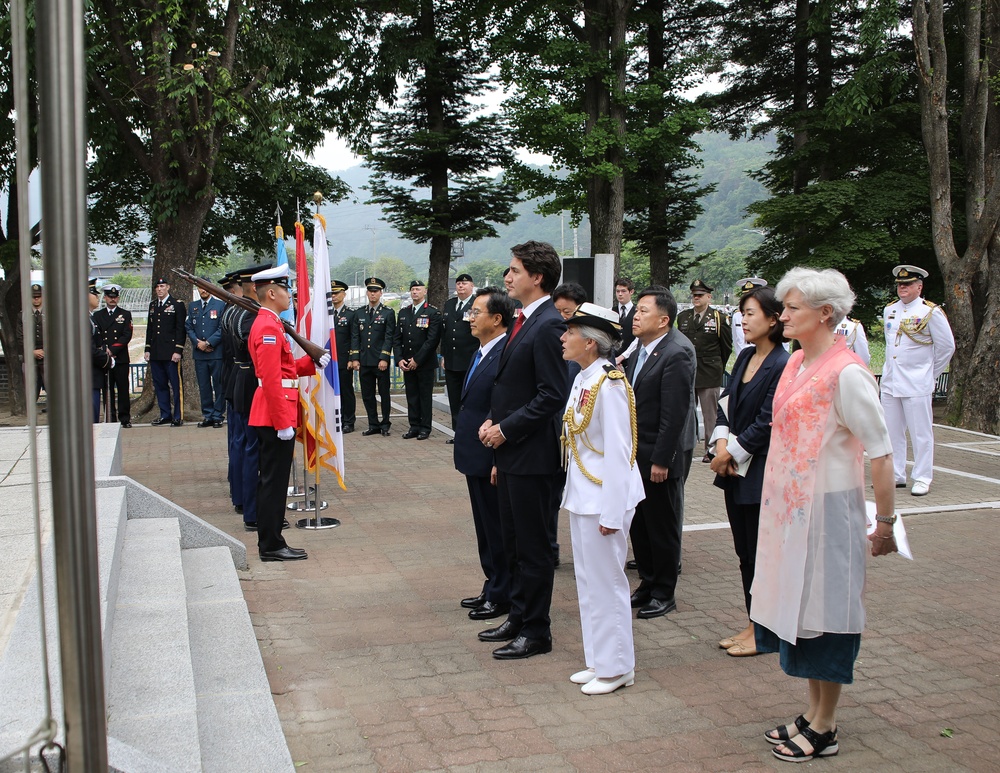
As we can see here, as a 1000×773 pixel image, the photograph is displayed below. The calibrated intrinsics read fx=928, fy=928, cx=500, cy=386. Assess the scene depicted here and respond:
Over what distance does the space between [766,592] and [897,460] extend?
6575 millimetres

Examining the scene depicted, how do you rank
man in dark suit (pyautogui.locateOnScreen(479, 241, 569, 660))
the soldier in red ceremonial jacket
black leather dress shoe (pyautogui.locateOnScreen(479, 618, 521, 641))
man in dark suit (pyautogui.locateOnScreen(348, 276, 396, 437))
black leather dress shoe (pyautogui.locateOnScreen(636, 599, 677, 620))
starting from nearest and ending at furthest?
man in dark suit (pyautogui.locateOnScreen(479, 241, 569, 660)), black leather dress shoe (pyautogui.locateOnScreen(479, 618, 521, 641)), black leather dress shoe (pyautogui.locateOnScreen(636, 599, 677, 620)), the soldier in red ceremonial jacket, man in dark suit (pyautogui.locateOnScreen(348, 276, 396, 437))

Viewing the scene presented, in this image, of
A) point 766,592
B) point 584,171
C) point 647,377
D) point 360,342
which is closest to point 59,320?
point 766,592

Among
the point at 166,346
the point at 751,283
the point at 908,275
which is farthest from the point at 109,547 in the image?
the point at 166,346

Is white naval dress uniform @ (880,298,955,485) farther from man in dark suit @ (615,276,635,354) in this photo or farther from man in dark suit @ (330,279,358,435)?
man in dark suit @ (330,279,358,435)

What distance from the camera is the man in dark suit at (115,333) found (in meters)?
13.7

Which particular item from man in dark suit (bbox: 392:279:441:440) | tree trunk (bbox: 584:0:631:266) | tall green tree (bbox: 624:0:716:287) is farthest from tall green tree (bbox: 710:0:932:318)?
man in dark suit (bbox: 392:279:441:440)

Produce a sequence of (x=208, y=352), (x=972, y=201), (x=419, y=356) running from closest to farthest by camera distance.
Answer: (x=419, y=356) → (x=208, y=352) → (x=972, y=201)

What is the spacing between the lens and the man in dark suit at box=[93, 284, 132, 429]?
13.7 metres

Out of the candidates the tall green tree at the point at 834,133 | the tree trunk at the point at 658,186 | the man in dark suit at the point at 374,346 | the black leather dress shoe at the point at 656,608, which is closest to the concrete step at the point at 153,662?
the black leather dress shoe at the point at 656,608

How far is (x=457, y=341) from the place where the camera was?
1202 centimetres

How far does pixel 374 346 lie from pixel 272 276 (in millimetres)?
6494

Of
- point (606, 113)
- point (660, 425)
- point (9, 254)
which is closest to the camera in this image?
point (660, 425)

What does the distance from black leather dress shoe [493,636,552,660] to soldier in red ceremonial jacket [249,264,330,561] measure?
2396 mm

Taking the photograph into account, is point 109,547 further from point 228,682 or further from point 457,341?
point 457,341
